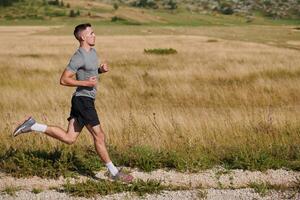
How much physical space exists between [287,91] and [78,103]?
12.5 meters

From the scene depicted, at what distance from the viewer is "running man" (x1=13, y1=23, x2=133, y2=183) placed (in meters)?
6.38

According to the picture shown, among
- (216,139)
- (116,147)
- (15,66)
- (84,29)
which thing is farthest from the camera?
(15,66)

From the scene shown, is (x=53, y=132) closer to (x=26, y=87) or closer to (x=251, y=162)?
(x=251, y=162)

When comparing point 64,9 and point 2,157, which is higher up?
point 2,157

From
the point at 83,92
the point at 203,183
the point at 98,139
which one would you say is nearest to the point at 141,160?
the point at 98,139

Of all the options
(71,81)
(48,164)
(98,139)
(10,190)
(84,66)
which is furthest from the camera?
(48,164)

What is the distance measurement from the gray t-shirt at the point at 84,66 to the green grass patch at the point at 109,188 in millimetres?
1211

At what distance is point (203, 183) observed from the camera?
261 inches

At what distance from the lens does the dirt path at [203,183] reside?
6059mm

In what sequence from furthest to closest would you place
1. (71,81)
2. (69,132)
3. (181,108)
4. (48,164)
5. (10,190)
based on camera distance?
(181,108) → (48,164) → (69,132) → (71,81) → (10,190)

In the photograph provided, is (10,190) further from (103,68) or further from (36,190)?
(103,68)

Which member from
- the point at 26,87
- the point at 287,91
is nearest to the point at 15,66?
the point at 26,87

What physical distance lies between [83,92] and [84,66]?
1.21 ft

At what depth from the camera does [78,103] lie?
657cm
